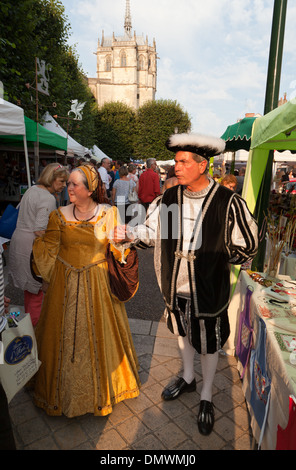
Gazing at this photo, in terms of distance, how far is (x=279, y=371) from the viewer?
69.6 inches

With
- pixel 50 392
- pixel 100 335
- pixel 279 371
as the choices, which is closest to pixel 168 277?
pixel 100 335

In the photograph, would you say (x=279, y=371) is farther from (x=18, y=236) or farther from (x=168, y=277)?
(x=18, y=236)

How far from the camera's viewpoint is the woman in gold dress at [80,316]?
7.64 ft

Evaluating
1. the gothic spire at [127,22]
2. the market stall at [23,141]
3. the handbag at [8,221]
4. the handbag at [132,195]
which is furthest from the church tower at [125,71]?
the handbag at [8,221]

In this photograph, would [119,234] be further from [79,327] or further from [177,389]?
[177,389]

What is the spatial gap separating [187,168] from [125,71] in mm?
76686

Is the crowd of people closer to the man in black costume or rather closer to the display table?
the man in black costume

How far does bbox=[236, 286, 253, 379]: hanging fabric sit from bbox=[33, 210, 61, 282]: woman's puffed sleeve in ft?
5.66

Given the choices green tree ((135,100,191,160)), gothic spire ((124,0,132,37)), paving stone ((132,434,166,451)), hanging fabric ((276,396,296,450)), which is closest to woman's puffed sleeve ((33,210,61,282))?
paving stone ((132,434,166,451))

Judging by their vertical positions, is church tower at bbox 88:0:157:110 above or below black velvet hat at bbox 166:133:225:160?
above

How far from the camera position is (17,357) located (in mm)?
1965

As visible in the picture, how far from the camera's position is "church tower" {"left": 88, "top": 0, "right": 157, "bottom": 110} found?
6800 centimetres

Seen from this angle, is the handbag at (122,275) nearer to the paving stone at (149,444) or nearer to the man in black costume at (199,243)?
the man in black costume at (199,243)

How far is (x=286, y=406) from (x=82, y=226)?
1.75m
